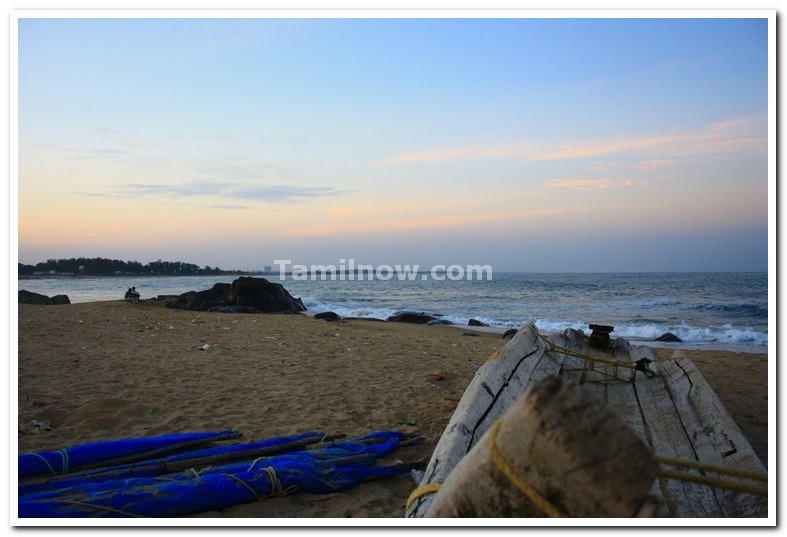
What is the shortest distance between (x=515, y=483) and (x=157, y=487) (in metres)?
2.55

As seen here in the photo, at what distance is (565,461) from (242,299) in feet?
68.7

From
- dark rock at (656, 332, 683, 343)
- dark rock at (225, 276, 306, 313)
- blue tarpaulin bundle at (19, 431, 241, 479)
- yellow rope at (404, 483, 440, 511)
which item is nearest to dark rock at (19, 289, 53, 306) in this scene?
dark rock at (225, 276, 306, 313)

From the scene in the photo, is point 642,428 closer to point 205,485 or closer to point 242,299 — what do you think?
point 205,485

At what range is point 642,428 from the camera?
13.2 ft

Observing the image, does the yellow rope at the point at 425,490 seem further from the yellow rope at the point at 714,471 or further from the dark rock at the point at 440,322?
the dark rock at the point at 440,322

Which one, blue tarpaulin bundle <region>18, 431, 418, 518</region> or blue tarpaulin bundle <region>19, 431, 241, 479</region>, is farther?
blue tarpaulin bundle <region>19, 431, 241, 479</region>

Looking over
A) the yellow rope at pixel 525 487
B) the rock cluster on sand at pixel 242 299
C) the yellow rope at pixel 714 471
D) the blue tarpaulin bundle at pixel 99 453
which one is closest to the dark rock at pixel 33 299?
the rock cluster on sand at pixel 242 299

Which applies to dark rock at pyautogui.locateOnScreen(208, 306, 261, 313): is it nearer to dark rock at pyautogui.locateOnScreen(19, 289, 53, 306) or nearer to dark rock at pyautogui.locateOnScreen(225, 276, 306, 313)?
dark rock at pyautogui.locateOnScreen(225, 276, 306, 313)

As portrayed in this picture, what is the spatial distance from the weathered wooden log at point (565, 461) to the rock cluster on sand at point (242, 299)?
1904 cm

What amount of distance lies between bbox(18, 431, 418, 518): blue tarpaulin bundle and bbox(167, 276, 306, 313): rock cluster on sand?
1657 centimetres

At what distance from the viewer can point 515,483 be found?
5.22ft

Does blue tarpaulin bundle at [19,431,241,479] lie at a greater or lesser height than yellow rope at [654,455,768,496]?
lesser

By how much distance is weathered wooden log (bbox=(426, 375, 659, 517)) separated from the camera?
57.9 inches

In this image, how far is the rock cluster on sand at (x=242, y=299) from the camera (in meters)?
20.3
